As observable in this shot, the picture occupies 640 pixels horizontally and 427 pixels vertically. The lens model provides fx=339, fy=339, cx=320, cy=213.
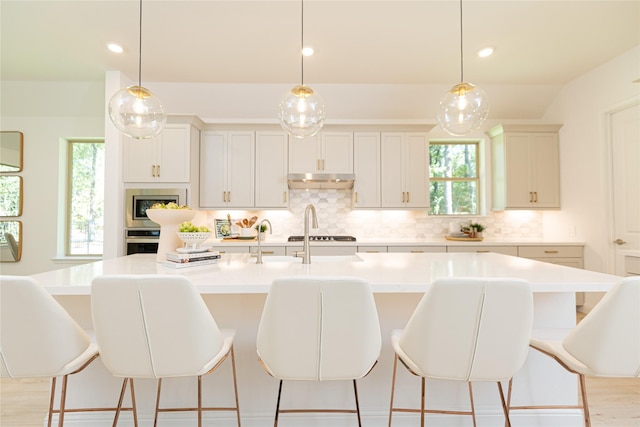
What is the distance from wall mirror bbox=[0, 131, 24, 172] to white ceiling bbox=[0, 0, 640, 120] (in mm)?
686

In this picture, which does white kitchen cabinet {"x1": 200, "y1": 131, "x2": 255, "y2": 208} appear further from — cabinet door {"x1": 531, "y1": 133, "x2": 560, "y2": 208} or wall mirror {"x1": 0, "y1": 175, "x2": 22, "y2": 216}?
cabinet door {"x1": 531, "y1": 133, "x2": 560, "y2": 208}

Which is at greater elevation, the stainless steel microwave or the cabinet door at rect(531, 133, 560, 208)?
the cabinet door at rect(531, 133, 560, 208)

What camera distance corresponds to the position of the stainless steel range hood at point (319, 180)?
410 cm

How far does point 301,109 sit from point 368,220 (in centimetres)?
263

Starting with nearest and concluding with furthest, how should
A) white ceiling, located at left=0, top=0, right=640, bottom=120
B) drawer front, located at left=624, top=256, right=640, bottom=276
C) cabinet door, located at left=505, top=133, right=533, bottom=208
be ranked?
white ceiling, located at left=0, top=0, right=640, bottom=120 < drawer front, located at left=624, top=256, right=640, bottom=276 < cabinet door, located at left=505, top=133, right=533, bottom=208

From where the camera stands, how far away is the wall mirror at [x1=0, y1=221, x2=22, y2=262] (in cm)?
418

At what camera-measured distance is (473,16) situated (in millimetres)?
2840

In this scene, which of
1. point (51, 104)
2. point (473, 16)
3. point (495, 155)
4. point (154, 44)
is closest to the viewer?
point (473, 16)

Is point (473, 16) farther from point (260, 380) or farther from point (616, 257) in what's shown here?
point (260, 380)

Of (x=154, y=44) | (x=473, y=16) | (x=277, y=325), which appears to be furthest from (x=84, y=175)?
(x=473, y=16)

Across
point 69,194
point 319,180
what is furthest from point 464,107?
point 69,194

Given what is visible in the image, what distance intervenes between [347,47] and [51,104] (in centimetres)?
373

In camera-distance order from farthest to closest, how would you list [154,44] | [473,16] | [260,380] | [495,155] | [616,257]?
[495,155] < [616,257] < [154,44] < [473,16] < [260,380]

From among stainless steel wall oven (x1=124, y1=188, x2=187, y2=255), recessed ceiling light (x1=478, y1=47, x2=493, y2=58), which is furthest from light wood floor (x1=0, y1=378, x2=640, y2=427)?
recessed ceiling light (x1=478, y1=47, x2=493, y2=58)
